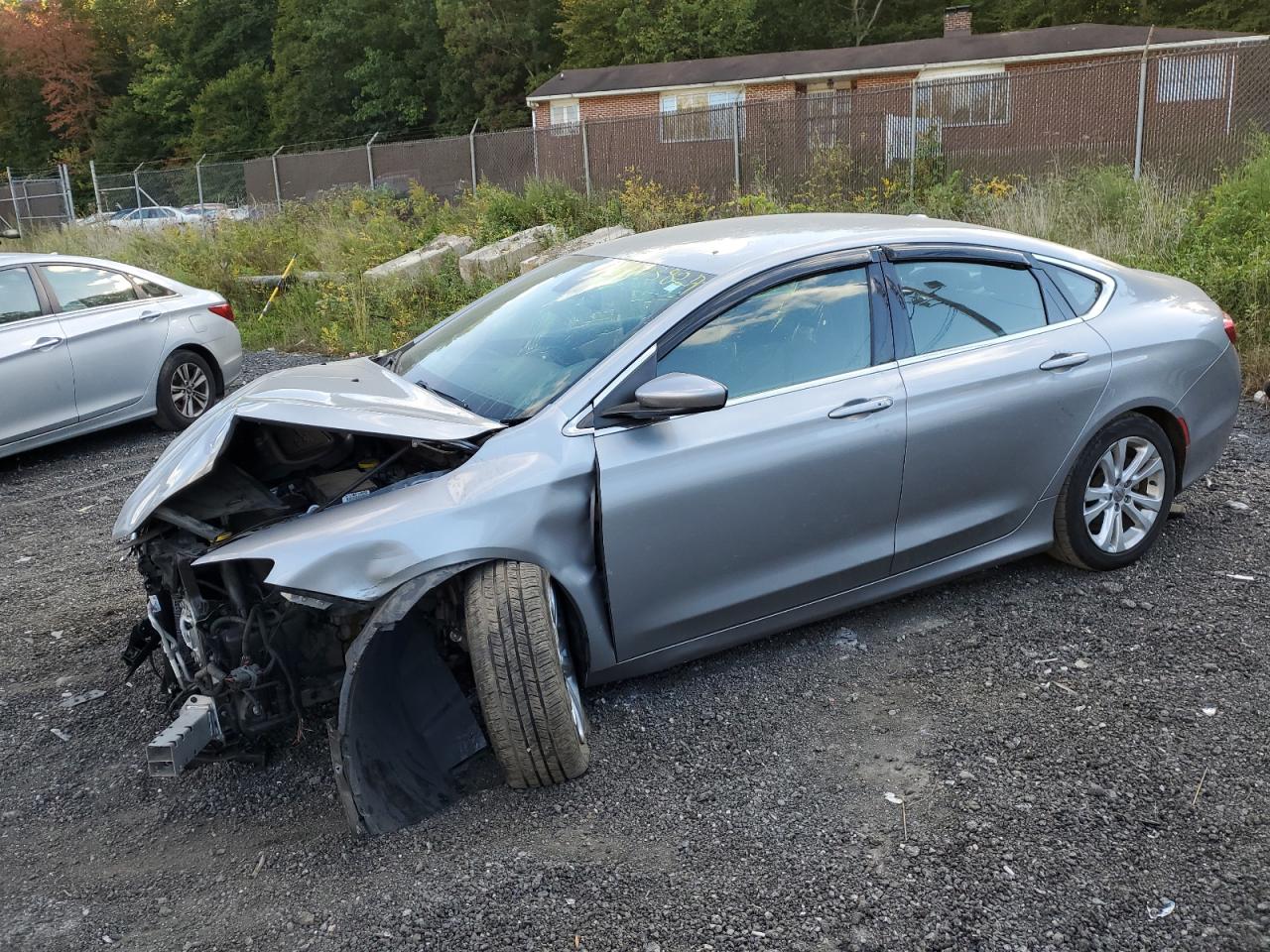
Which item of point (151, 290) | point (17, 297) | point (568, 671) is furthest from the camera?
point (151, 290)

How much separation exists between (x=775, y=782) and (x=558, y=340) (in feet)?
5.88

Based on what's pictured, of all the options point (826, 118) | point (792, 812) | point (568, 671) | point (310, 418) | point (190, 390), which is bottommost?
point (792, 812)

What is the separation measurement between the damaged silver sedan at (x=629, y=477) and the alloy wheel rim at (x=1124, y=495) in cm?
2

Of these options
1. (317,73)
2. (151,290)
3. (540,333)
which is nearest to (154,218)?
(151,290)

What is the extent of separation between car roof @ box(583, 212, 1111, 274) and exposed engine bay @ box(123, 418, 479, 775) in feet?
4.34

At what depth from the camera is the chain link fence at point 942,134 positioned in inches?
545

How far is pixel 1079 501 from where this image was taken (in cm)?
463

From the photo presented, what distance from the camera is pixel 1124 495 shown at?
4.78 metres

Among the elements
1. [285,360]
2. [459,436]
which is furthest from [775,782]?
[285,360]

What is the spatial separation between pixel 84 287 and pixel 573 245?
5687 millimetres

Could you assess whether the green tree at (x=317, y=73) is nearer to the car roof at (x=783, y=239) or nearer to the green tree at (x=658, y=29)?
the green tree at (x=658, y=29)

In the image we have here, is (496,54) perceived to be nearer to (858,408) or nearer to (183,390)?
(183,390)

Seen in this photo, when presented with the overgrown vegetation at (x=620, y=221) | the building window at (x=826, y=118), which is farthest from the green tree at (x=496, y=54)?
the building window at (x=826, y=118)

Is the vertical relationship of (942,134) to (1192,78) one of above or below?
below
